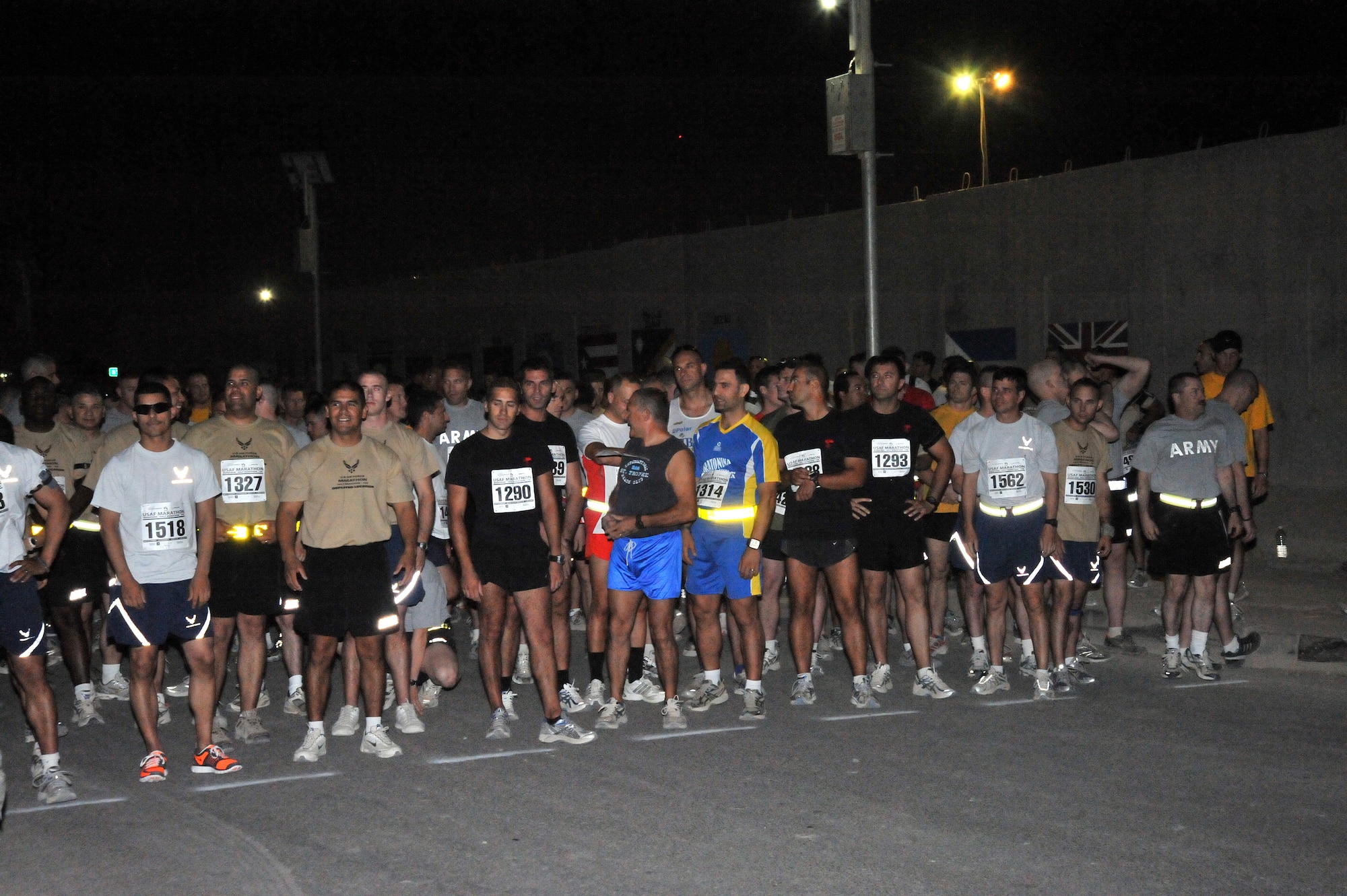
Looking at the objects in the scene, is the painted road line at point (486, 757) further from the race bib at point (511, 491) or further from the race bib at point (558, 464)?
the race bib at point (558, 464)

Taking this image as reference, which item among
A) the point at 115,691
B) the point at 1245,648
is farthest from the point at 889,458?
the point at 115,691

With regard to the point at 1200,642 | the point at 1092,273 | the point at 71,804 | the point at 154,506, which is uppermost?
A: the point at 1092,273

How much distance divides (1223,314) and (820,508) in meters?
9.31

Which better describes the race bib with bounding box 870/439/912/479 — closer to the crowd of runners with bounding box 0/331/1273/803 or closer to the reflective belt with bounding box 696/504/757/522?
the crowd of runners with bounding box 0/331/1273/803

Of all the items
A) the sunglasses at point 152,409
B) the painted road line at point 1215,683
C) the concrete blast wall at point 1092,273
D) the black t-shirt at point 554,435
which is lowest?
the painted road line at point 1215,683

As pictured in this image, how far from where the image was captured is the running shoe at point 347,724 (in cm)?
778

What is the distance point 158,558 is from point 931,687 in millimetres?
4608

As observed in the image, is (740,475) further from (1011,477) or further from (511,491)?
(1011,477)

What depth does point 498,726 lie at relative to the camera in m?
7.63

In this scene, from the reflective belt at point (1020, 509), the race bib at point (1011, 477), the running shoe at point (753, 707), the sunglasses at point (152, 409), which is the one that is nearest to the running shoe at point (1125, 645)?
the reflective belt at point (1020, 509)

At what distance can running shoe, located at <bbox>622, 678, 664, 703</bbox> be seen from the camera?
336 inches

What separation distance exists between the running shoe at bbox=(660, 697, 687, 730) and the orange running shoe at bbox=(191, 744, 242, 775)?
94.1 inches

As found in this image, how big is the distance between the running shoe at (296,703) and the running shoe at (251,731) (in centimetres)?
69

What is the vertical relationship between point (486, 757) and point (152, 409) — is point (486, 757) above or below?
below
